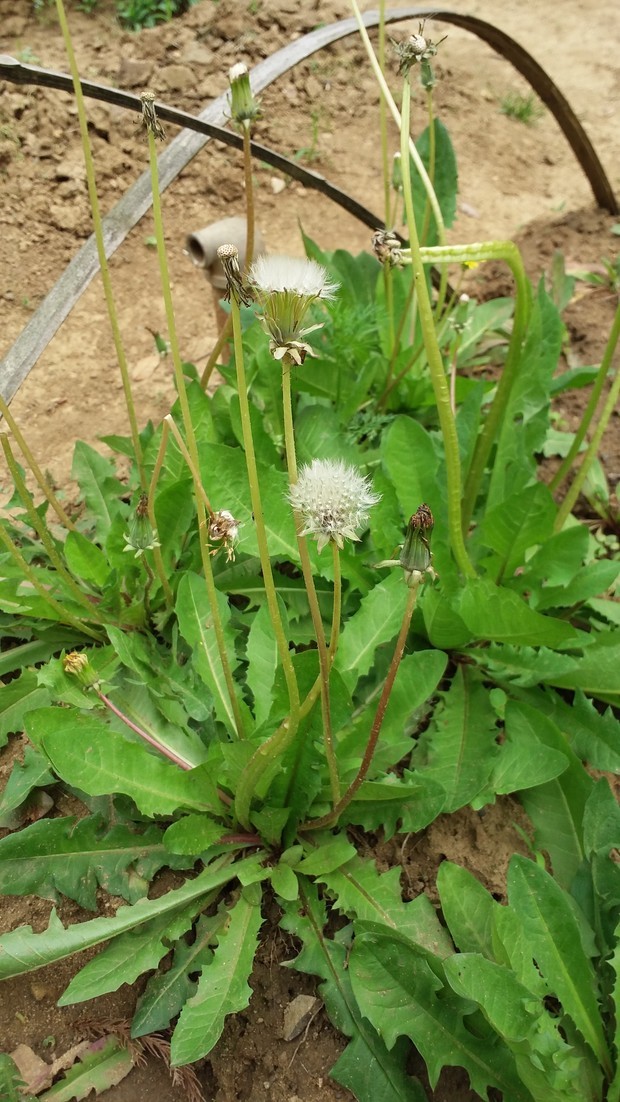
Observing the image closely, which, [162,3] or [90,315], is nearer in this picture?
[90,315]

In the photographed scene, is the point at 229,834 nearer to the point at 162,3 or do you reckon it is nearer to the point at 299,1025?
the point at 299,1025

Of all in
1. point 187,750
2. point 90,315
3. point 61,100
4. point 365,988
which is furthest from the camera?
point 61,100

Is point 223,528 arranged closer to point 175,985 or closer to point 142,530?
point 142,530

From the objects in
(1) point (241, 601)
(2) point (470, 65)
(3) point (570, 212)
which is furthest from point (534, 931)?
(2) point (470, 65)

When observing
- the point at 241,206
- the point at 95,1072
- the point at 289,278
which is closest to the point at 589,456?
the point at 289,278

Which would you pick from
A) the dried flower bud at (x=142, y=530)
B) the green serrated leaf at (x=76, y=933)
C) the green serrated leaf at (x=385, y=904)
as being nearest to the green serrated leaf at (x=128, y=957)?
the green serrated leaf at (x=76, y=933)

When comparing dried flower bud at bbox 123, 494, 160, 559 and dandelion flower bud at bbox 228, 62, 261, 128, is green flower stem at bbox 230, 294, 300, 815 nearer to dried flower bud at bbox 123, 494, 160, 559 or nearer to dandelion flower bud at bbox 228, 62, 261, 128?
dried flower bud at bbox 123, 494, 160, 559

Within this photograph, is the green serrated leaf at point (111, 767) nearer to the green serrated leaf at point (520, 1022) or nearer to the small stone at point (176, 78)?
the green serrated leaf at point (520, 1022)
